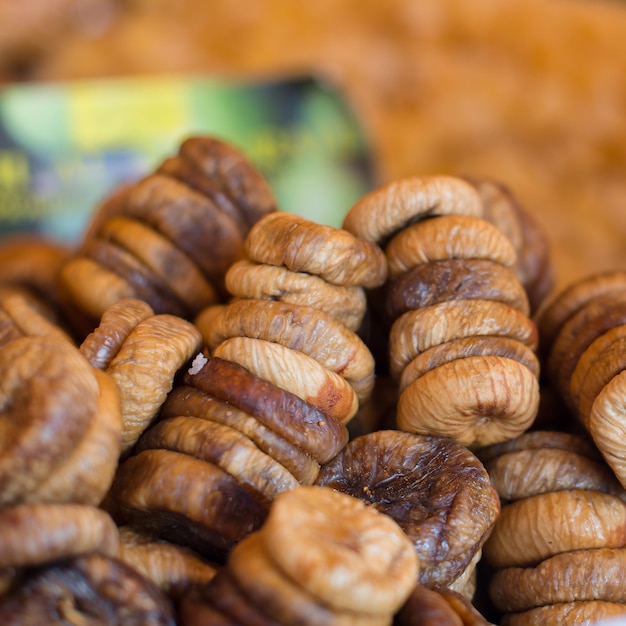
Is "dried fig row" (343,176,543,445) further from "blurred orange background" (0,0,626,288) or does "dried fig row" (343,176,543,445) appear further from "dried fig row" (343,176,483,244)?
"blurred orange background" (0,0,626,288)

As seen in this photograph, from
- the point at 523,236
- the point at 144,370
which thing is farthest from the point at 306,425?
the point at 523,236

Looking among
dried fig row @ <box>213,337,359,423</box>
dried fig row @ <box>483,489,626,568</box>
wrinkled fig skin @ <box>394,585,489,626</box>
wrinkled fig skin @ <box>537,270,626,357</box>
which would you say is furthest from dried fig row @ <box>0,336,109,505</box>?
wrinkled fig skin @ <box>537,270,626,357</box>

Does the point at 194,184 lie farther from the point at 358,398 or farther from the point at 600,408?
the point at 600,408

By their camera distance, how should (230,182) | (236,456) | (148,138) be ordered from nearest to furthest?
(236,456) → (230,182) → (148,138)

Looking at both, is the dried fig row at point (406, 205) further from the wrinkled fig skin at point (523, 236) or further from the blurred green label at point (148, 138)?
the blurred green label at point (148, 138)

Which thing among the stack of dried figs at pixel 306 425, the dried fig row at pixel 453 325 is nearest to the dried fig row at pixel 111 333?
the stack of dried figs at pixel 306 425

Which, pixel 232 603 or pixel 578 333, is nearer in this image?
pixel 232 603

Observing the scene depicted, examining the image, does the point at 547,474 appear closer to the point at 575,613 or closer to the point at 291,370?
the point at 575,613
